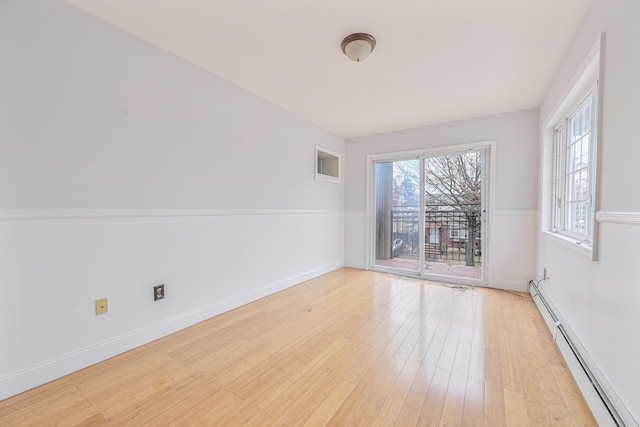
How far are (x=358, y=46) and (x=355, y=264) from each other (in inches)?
131

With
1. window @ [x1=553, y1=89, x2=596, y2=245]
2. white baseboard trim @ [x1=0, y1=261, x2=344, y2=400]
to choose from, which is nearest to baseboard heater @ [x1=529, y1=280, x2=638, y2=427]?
window @ [x1=553, y1=89, x2=596, y2=245]

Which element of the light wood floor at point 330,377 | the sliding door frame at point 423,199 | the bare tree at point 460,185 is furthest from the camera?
the bare tree at point 460,185

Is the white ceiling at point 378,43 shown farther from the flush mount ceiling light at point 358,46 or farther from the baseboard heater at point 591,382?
the baseboard heater at point 591,382

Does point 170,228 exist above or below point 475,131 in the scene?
below

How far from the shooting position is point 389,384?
154cm

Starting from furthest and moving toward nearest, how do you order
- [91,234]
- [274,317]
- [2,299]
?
[274,317] < [91,234] < [2,299]

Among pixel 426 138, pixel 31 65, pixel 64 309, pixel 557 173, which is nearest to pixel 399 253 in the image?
pixel 426 138

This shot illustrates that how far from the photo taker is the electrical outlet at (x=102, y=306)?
1.75m

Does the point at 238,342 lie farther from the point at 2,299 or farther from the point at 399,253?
the point at 399,253

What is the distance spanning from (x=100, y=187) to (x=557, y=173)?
404 centimetres

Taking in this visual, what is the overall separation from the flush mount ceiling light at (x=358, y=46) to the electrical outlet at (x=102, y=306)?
8.08 feet

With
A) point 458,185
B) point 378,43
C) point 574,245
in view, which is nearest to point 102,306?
point 378,43

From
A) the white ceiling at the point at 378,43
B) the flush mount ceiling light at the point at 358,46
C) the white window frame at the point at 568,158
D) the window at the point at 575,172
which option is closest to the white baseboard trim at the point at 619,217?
the white window frame at the point at 568,158

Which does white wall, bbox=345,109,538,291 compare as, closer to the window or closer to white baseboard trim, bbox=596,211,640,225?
the window
